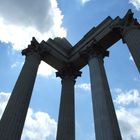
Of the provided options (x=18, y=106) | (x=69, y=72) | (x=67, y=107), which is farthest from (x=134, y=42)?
(x=18, y=106)

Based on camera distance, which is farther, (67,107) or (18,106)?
(67,107)

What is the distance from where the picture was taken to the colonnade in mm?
36906

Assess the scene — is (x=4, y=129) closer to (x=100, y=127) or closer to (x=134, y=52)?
(x=100, y=127)

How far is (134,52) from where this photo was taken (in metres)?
41.3

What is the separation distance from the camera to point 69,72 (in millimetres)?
60469

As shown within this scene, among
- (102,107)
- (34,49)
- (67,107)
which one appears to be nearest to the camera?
(102,107)

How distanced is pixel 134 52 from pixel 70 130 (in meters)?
21.1

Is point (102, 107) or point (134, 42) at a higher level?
point (134, 42)

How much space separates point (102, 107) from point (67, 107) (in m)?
15.5

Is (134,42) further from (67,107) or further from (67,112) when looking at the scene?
(67,112)

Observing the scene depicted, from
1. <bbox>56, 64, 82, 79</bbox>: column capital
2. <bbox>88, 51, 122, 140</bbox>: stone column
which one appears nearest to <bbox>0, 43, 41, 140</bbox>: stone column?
<bbox>56, 64, 82, 79</bbox>: column capital

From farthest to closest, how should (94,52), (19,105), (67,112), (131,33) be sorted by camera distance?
(94,52), (67,112), (131,33), (19,105)

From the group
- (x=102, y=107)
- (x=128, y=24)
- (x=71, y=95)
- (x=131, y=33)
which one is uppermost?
(x=128, y=24)

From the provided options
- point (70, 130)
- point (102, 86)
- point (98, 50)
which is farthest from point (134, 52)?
point (70, 130)
